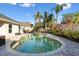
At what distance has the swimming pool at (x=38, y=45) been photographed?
16.4ft

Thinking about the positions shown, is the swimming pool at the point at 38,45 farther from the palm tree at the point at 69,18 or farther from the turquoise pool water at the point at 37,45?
the palm tree at the point at 69,18

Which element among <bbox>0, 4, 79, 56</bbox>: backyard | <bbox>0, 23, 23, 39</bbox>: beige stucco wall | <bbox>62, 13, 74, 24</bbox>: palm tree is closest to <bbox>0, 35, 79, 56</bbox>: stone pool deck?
<bbox>0, 4, 79, 56</bbox>: backyard

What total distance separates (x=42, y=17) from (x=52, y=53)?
1231 millimetres


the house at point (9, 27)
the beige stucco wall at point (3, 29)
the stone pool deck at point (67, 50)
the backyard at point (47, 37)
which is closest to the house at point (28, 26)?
the backyard at point (47, 37)

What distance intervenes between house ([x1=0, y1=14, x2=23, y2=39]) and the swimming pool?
1.56 feet

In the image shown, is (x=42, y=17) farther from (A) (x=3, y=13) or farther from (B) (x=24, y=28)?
(A) (x=3, y=13)

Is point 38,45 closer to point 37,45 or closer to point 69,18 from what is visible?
point 37,45

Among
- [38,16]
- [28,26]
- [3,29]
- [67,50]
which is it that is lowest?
[67,50]

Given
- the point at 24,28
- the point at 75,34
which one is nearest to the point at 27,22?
the point at 24,28

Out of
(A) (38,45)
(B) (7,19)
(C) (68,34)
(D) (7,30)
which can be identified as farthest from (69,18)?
(D) (7,30)

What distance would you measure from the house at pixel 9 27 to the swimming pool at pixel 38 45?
475mm

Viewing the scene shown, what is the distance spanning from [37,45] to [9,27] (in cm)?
124

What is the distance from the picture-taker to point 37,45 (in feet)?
16.6

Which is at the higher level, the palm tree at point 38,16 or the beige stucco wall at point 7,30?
the palm tree at point 38,16
